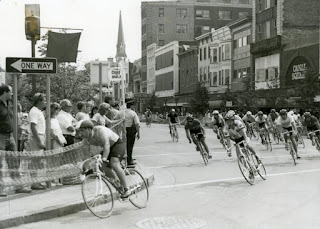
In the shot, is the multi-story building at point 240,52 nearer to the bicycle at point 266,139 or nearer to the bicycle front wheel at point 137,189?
the bicycle at point 266,139

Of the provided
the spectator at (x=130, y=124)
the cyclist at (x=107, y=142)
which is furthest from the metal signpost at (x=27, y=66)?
the spectator at (x=130, y=124)

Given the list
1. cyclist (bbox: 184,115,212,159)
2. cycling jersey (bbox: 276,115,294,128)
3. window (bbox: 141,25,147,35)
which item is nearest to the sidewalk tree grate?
cyclist (bbox: 184,115,212,159)

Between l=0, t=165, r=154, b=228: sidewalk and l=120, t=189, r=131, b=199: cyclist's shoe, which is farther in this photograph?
l=120, t=189, r=131, b=199: cyclist's shoe

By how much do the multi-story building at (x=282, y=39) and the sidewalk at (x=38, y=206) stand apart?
37.3 meters

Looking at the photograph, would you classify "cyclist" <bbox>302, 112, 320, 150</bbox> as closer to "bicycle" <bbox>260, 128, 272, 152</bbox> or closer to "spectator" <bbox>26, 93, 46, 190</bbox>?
"bicycle" <bbox>260, 128, 272, 152</bbox>

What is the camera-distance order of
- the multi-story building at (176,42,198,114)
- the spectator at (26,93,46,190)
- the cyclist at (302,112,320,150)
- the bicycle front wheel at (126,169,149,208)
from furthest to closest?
the multi-story building at (176,42,198,114), the cyclist at (302,112,320,150), the spectator at (26,93,46,190), the bicycle front wheel at (126,169,149,208)

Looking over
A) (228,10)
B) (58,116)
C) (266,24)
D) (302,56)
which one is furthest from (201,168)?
(228,10)

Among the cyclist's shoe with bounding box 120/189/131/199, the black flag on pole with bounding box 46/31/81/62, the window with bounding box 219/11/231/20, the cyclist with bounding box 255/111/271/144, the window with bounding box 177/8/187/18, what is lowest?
the cyclist's shoe with bounding box 120/189/131/199

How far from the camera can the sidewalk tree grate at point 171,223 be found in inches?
311

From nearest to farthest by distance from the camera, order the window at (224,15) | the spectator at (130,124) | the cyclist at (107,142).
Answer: the cyclist at (107,142)
the spectator at (130,124)
the window at (224,15)

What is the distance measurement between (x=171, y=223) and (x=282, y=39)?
43867mm

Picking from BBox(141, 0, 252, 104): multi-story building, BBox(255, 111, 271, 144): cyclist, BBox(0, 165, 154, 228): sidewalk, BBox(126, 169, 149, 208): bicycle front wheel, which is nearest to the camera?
BBox(0, 165, 154, 228): sidewalk

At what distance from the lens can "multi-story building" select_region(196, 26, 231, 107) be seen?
63.6m

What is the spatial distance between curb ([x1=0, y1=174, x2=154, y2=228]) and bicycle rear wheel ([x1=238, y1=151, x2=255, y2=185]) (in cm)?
436
